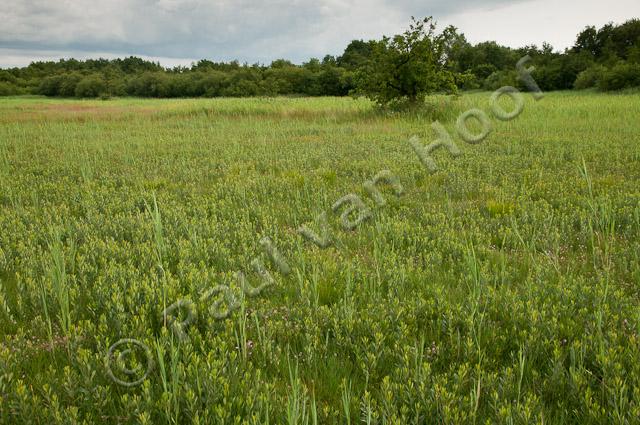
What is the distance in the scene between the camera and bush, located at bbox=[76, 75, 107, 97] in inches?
2820

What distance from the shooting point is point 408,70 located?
20234 mm

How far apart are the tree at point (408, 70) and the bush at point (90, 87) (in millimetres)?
65343

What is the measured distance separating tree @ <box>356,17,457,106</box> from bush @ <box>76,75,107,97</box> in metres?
65.3

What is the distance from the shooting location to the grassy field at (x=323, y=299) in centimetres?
215

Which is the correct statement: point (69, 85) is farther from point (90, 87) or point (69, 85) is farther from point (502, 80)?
point (502, 80)

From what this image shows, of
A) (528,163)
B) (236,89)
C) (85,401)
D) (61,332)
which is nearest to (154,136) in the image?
(528,163)

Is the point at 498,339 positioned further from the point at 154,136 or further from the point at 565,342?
the point at 154,136

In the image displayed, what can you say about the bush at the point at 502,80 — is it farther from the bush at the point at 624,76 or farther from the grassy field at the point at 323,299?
the grassy field at the point at 323,299

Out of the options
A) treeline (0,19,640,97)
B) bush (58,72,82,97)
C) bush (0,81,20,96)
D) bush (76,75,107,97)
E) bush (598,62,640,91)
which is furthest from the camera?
bush (58,72,82,97)

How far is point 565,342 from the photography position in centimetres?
269

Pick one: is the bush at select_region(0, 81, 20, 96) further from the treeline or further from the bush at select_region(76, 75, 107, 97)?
the bush at select_region(76, 75, 107, 97)

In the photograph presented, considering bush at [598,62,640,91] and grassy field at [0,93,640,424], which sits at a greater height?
bush at [598,62,640,91]

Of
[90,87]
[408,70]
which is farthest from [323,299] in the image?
[90,87]

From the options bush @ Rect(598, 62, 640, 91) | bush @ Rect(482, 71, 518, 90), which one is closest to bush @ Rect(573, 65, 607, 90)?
bush @ Rect(598, 62, 640, 91)
